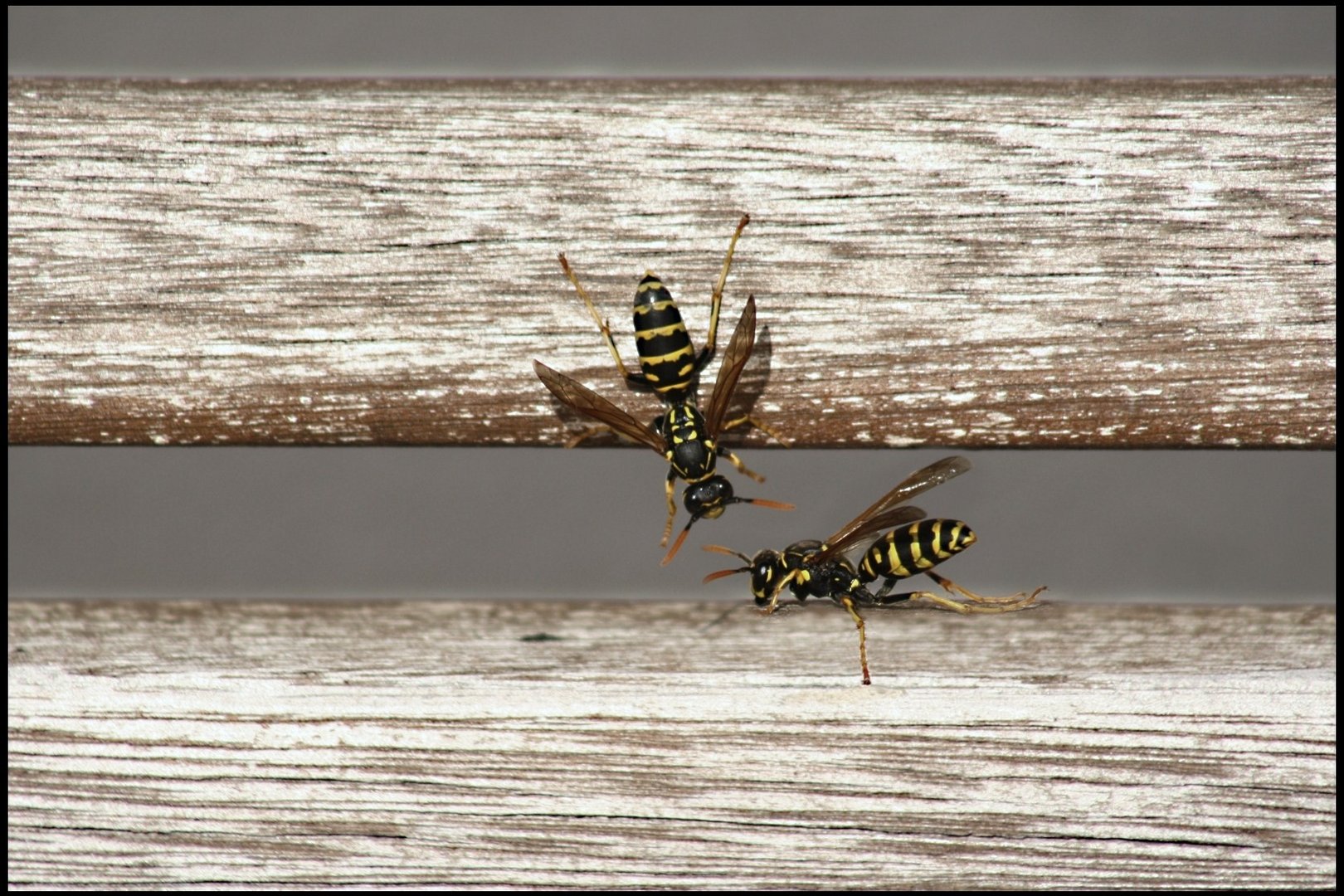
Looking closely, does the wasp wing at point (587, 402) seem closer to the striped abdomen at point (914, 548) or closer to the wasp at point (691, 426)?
the wasp at point (691, 426)

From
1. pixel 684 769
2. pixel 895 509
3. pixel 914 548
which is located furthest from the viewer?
pixel 895 509

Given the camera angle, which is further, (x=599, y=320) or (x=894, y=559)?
(x=894, y=559)

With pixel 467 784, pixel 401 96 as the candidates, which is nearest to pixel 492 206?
pixel 401 96

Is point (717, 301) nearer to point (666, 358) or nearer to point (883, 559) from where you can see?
point (666, 358)

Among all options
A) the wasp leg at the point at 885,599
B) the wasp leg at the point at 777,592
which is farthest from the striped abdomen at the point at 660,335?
the wasp leg at the point at 885,599

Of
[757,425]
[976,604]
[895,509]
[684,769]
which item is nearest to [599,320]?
[757,425]

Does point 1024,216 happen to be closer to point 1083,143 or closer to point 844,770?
point 1083,143

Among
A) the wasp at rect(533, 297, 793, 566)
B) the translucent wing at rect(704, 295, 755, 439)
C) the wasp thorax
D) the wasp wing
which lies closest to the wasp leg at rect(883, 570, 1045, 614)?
the wasp at rect(533, 297, 793, 566)
